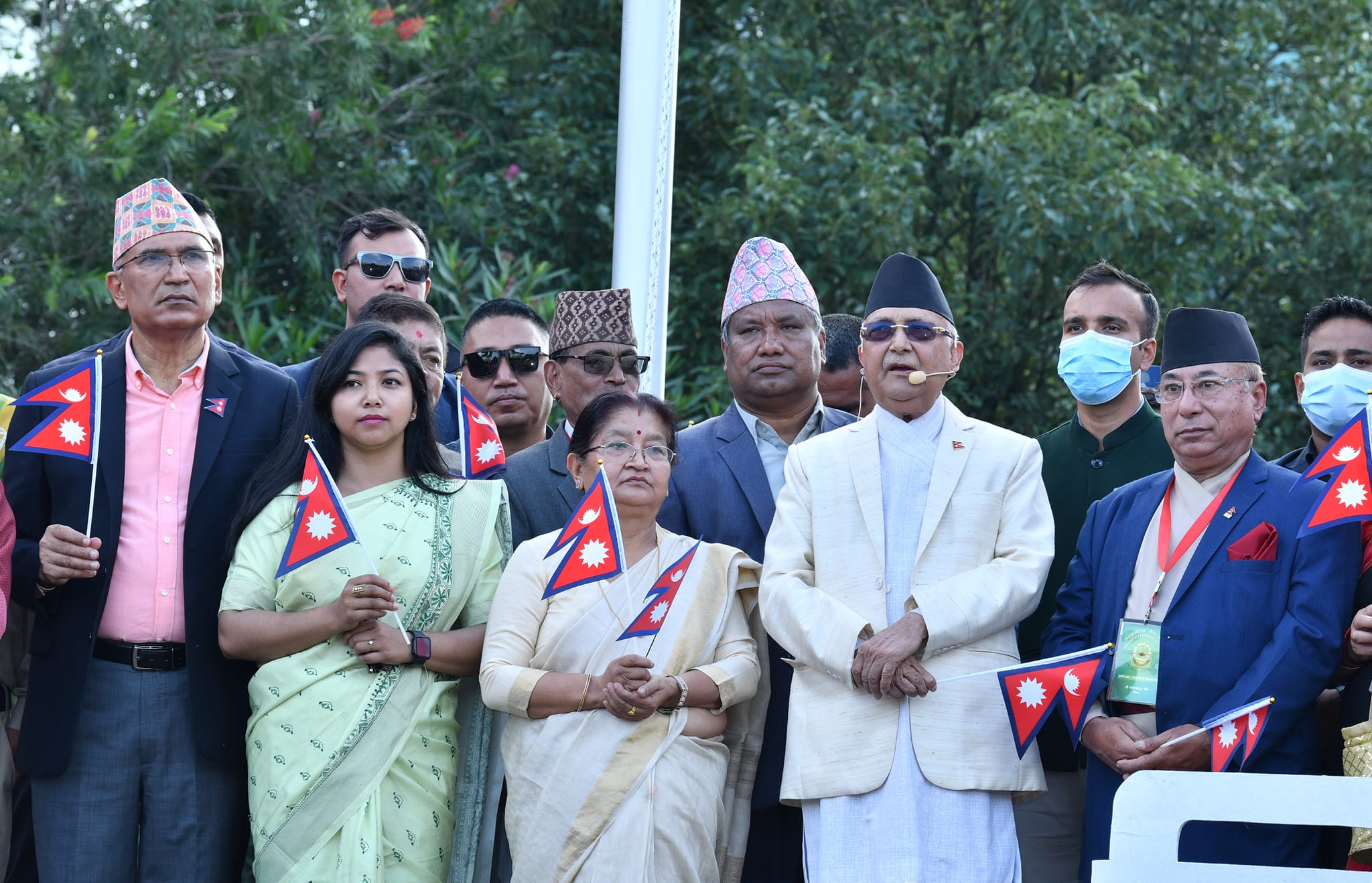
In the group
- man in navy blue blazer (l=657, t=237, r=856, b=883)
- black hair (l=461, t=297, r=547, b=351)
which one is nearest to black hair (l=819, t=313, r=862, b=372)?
man in navy blue blazer (l=657, t=237, r=856, b=883)

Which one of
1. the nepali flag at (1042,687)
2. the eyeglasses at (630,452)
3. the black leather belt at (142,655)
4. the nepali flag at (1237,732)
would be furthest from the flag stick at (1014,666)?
the black leather belt at (142,655)

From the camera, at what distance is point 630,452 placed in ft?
15.9

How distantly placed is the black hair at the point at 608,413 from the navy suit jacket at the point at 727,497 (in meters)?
0.33

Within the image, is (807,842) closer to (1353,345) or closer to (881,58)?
(1353,345)

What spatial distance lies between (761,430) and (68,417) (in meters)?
2.23

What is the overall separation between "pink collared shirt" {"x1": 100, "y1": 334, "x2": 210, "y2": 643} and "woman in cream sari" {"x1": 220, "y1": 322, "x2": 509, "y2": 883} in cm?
23

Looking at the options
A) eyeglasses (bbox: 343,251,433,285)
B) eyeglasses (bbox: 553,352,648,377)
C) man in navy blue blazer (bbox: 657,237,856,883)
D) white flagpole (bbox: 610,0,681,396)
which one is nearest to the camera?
man in navy blue blazer (bbox: 657,237,856,883)

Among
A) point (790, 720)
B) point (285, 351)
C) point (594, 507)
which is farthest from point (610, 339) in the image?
point (285, 351)

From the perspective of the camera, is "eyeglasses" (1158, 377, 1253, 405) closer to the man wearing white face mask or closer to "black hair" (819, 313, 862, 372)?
the man wearing white face mask

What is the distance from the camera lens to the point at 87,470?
15.9 feet

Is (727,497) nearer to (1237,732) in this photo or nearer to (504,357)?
(504,357)

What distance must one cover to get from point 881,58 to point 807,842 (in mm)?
9011

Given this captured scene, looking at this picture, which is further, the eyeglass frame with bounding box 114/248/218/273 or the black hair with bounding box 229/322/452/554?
the eyeglass frame with bounding box 114/248/218/273

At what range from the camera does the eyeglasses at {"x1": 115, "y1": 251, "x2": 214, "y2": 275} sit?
16.4 ft
